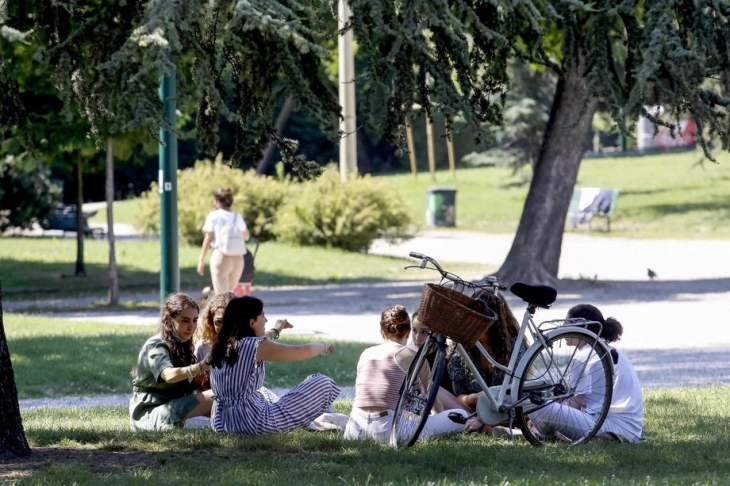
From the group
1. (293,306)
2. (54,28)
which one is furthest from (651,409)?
(293,306)

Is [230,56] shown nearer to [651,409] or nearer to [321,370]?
[651,409]

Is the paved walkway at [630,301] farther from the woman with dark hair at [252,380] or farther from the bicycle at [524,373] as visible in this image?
the woman with dark hair at [252,380]

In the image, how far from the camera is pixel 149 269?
947 inches

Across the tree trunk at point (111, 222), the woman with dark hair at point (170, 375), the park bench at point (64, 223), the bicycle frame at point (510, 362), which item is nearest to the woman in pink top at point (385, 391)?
the bicycle frame at point (510, 362)

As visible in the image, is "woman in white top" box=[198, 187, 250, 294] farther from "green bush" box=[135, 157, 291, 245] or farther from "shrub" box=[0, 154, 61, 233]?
"shrub" box=[0, 154, 61, 233]

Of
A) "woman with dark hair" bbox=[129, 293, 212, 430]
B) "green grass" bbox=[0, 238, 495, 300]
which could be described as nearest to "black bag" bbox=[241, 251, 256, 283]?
"green grass" bbox=[0, 238, 495, 300]

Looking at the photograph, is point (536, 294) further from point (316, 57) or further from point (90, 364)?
point (90, 364)

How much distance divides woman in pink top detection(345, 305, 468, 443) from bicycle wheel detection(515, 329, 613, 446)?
47cm

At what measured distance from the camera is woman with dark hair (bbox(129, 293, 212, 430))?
766cm

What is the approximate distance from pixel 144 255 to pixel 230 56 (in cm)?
1940

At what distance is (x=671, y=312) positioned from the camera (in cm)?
1636

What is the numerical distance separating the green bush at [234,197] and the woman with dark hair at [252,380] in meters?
20.1

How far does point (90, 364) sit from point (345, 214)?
49.2ft

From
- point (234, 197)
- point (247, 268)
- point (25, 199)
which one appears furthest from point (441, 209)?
point (247, 268)
